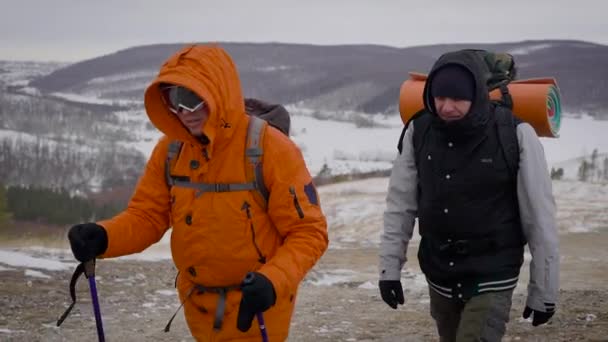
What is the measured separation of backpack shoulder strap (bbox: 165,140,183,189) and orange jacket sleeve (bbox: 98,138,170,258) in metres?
0.03

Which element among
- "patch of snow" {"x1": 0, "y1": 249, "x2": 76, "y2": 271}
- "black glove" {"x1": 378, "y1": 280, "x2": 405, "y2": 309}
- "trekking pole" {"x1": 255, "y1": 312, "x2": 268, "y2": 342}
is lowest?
"patch of snow" {"x1": 0, "y1": 249, "x2": 76, "y2": 271}

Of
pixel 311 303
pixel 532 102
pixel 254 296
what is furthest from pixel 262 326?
pixel 311 303

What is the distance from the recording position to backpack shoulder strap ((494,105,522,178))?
3.57m

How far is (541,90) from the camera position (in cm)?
402

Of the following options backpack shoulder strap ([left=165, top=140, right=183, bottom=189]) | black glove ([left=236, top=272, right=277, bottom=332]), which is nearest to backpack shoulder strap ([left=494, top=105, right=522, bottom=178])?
black glove ([left=236, top=272, right=277, bottom=332])

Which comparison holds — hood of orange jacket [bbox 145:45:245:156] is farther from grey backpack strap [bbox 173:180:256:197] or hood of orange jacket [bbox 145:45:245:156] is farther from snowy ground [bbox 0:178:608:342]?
snowy ground [bbox 0:178:608:342]

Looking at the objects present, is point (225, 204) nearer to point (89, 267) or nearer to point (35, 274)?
point (89, 267)

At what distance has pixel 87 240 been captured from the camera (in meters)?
3.37

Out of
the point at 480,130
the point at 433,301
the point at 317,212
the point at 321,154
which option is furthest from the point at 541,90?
the point at 321,154

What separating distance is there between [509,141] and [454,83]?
365 mm

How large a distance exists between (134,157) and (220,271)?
376 feet

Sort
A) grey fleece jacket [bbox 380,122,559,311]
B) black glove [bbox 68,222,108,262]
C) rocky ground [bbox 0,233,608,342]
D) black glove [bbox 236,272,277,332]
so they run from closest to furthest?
black glove [bbox 236,272,277,332] < black glove [bbox 68,222,108,262] < grey fleece jacket [bbox 380,122,559,311] < rocky ground [bbox 0,233,608,342]

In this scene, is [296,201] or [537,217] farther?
[537,217]

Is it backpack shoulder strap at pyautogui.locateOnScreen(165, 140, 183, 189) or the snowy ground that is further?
the snowy ground
